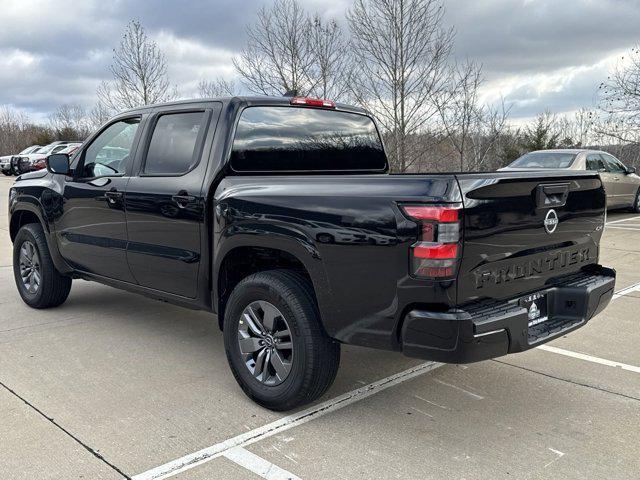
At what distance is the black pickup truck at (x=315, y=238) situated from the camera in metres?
2.75

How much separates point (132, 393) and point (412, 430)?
70.6 inches

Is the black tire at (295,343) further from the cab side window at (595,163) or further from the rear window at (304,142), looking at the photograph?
the cab side window at (595,163)

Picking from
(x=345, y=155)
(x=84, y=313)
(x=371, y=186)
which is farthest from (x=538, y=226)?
(x=84, y=313)

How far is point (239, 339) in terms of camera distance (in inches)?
141

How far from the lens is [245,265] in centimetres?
379

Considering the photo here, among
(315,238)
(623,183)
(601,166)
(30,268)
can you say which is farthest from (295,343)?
(623,183)

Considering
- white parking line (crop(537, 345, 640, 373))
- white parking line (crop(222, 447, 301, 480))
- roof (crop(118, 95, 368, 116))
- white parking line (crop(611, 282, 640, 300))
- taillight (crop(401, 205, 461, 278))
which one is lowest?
white parking line (crop(222, 447, 301, 480))

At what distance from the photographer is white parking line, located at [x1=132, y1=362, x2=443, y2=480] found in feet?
9.30

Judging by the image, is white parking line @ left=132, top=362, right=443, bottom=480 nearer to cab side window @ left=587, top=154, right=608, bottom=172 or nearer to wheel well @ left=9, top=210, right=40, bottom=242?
wheel well @ left=9, top=210, right=40, bottom=242

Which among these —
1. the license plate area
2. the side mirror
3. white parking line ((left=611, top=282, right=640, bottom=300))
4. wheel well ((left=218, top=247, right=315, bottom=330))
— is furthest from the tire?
the side mirror

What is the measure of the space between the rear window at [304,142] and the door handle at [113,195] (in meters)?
1.18

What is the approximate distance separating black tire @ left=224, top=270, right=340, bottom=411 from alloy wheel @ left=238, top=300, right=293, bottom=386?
3cm

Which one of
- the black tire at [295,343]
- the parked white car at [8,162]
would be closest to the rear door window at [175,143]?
the black tire at [295,343]

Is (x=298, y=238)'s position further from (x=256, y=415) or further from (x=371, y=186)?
(x=256, y=415)
